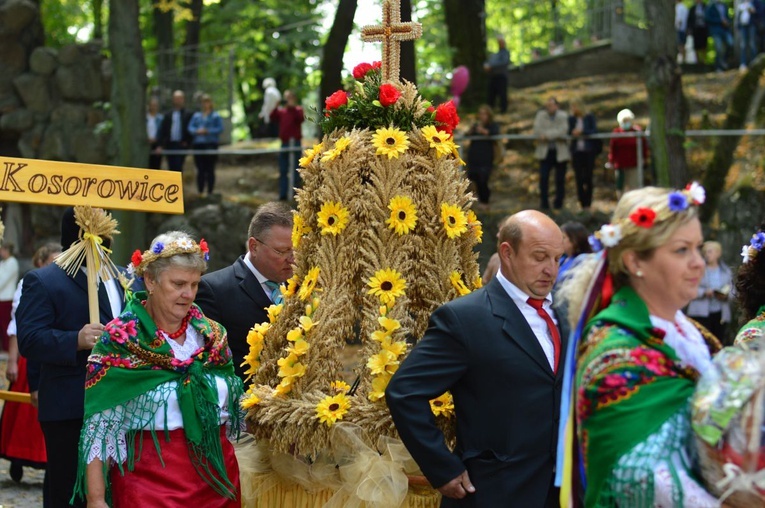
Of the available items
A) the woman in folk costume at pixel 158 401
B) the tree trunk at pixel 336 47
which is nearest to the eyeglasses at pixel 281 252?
the woman in folk costume at pixel 158 401

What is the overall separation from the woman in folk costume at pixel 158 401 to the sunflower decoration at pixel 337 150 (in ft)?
2.66

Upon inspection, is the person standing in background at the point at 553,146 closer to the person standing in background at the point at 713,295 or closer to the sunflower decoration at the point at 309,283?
the person standing in background at the point at 713,295

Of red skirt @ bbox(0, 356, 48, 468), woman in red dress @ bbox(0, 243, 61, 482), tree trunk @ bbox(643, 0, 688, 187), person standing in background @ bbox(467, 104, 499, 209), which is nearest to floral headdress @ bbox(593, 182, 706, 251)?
woman in red dress @ bbox(0, 243, 61, 482)

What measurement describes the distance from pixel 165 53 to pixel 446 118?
19978mm

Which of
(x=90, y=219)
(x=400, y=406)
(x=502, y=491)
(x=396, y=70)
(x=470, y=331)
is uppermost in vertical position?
(x=396, y=70)

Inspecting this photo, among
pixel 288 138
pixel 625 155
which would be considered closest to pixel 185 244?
pixel 625 155

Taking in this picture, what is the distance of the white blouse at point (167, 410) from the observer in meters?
5.42

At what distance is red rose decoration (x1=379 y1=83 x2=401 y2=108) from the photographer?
5.95 m

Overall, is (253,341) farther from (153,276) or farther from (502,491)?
(502,491)

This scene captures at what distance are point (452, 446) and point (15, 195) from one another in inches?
104

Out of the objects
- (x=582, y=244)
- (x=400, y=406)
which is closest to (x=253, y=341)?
(x=400, y=406)

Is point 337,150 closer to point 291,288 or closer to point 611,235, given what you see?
point 291,288

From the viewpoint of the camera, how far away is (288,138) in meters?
19.4

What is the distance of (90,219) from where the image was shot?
6.30m
